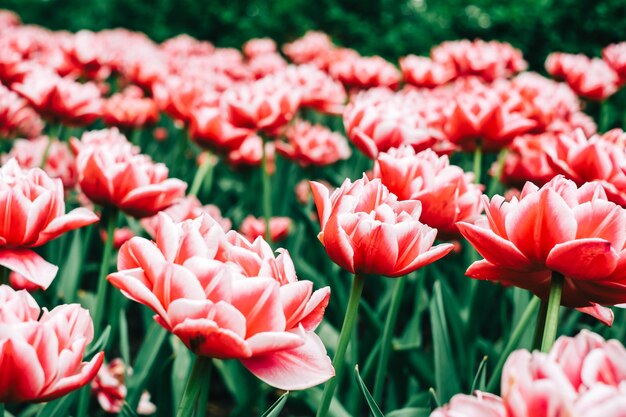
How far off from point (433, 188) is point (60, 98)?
3.93ft

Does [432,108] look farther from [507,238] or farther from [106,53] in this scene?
[106,53]

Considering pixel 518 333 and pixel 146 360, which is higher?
pixel 518 333

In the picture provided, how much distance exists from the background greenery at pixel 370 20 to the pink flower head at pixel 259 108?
2588mm

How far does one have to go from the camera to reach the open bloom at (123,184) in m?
1.22

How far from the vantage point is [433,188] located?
1.06 metres

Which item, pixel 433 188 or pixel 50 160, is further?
pixel 50 160

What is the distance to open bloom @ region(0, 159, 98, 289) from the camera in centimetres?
87

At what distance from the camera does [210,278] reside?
656 mm

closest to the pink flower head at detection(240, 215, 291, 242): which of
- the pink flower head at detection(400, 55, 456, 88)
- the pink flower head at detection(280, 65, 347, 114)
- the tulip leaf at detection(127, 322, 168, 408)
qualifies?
the pink flower head at detection(280, 65, 347, 114)

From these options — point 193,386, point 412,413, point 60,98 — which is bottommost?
point 412,413

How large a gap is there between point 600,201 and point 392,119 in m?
0.79

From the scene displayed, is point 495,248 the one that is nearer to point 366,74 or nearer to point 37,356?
point 37,356

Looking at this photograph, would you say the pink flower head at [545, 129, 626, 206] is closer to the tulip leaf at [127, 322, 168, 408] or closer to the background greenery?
the tulip leaf at [127, 322, 168, 408]

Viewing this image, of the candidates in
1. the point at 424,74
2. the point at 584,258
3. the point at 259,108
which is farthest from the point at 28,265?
the point at 424,74
